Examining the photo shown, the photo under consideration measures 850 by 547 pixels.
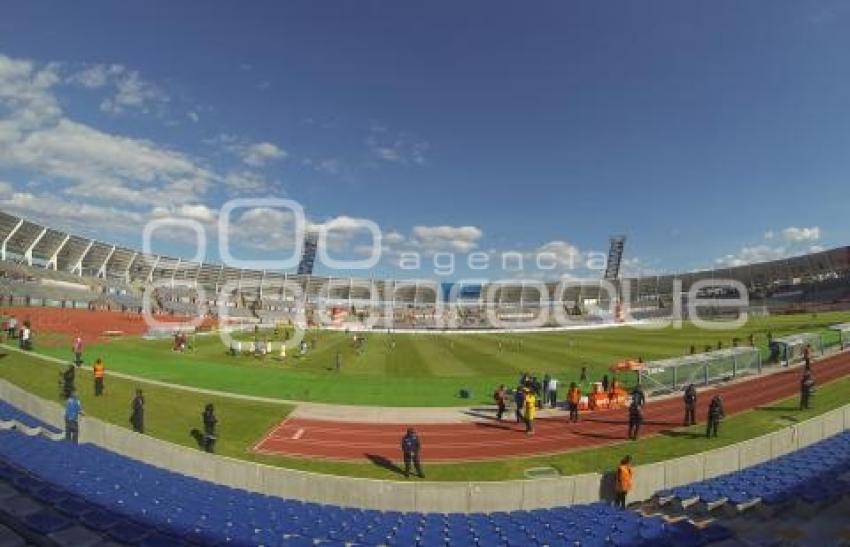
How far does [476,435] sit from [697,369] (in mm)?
16409

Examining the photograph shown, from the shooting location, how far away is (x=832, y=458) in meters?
16.4

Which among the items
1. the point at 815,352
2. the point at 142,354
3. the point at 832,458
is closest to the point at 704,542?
the point at 832,458

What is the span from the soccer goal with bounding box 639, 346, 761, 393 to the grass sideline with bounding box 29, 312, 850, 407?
5804 millimetres

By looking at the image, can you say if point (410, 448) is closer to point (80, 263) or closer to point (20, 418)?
point (20, 418)

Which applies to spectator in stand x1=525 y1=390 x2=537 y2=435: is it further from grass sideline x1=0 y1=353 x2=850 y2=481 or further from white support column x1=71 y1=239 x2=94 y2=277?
white support column x1=71 y1=239 x2=94 y2=277

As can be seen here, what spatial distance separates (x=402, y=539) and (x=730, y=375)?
30.0 metres

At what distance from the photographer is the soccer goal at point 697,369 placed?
31.9 meters

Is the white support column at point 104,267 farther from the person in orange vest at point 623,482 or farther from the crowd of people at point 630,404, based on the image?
the person in orange vest at point 623,482

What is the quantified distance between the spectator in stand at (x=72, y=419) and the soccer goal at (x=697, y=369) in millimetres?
27084

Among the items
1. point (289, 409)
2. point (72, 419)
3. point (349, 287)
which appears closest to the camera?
point (72, 419)

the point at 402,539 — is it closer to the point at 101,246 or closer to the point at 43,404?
the point at 43,404

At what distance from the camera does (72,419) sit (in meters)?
19.1

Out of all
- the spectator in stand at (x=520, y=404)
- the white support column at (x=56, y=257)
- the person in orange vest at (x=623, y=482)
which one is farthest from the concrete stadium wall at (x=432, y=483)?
the white support column at (x=56, y=257)

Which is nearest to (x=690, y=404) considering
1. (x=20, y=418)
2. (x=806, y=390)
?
(x=806, y=390)
